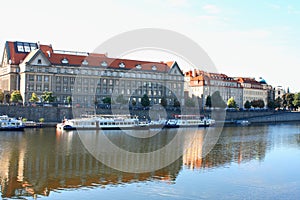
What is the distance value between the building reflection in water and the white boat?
19.7 feet

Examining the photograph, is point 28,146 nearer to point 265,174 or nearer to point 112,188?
point 112,188

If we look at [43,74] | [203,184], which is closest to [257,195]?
[203,184]

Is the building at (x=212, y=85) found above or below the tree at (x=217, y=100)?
above

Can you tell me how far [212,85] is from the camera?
94562 millimetres

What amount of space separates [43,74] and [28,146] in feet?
118

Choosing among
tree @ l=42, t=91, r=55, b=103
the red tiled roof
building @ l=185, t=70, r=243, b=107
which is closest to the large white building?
building @ l=185, t=70, r=243, b=107

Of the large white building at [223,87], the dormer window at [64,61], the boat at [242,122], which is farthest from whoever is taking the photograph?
the large white building at [223,87]

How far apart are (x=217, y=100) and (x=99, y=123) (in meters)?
42.1

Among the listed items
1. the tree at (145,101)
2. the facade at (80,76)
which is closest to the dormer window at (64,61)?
the facade at (80,76)

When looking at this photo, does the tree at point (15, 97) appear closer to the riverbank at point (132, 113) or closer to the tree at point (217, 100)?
the riverbank at point (132, 113)

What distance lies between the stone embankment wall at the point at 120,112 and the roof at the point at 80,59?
34.9 feet

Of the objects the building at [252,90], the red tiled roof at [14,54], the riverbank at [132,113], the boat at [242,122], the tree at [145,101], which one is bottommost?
the boat at [242,122]

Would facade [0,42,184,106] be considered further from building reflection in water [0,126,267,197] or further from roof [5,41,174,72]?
building reflection in water [0,126,267,197]

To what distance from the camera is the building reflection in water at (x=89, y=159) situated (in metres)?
22.5
